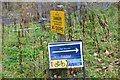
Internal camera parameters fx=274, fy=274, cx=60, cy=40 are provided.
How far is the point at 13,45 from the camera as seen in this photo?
4004mm

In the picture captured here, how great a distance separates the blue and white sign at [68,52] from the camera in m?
3.14

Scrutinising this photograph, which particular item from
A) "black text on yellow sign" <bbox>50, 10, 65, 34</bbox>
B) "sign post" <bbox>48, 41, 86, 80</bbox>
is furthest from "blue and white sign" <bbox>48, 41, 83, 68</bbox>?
"black text on yellow sign" <bbox>50, 10, 65, 34</bbox>

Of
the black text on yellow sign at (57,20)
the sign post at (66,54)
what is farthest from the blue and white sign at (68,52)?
the black text on yellow sign at (57,20)

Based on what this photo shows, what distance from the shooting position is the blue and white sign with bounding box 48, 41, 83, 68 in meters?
3.14

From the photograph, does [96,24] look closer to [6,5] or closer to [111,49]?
[111,49]

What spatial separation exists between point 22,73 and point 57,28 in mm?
798

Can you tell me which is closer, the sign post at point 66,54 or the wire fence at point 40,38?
the sign post at point 66,54

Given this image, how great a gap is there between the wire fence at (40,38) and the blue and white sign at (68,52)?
253mm

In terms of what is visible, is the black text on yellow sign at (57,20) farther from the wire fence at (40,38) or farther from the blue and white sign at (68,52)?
the wire fence at (40,38)

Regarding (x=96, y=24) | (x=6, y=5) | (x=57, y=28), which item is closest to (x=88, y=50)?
(x=96, y=24)

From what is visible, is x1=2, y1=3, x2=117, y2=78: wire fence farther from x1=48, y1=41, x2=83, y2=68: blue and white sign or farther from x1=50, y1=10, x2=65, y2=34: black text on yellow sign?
x1=50, y1=10, x2=65, y2=34: black text on yellow sign

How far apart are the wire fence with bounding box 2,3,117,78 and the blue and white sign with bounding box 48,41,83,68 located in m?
0.25

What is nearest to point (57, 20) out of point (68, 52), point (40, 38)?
point (68, 52)

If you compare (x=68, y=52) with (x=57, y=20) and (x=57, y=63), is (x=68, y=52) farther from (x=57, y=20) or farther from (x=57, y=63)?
(x=57, y=20)
